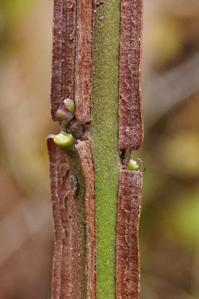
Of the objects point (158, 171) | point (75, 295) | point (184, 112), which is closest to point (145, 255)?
point (158, 171)

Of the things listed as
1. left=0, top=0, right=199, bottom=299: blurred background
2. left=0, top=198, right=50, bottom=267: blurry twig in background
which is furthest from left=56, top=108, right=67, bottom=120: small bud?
left=0, top=198, right=50, bottom=267: blurry twig in background

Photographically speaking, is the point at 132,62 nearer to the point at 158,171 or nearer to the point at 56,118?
the point at 56,118

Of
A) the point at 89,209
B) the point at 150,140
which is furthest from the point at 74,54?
the point at 150,140

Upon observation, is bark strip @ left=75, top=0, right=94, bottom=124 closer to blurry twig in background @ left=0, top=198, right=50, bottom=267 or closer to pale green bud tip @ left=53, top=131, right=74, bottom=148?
pale green bud tip @ left=53, top=131, right=74, bottom=148

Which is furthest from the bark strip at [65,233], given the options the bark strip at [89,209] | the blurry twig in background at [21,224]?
the blurry twig in background at [21,224]

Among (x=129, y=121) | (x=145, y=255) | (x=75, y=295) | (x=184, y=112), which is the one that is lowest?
(x=145, y=255)

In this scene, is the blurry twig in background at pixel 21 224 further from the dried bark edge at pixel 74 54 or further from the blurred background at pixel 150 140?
the dried bark edge at pixel 74 54

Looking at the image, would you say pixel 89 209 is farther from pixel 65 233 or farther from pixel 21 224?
pixel 21 224
